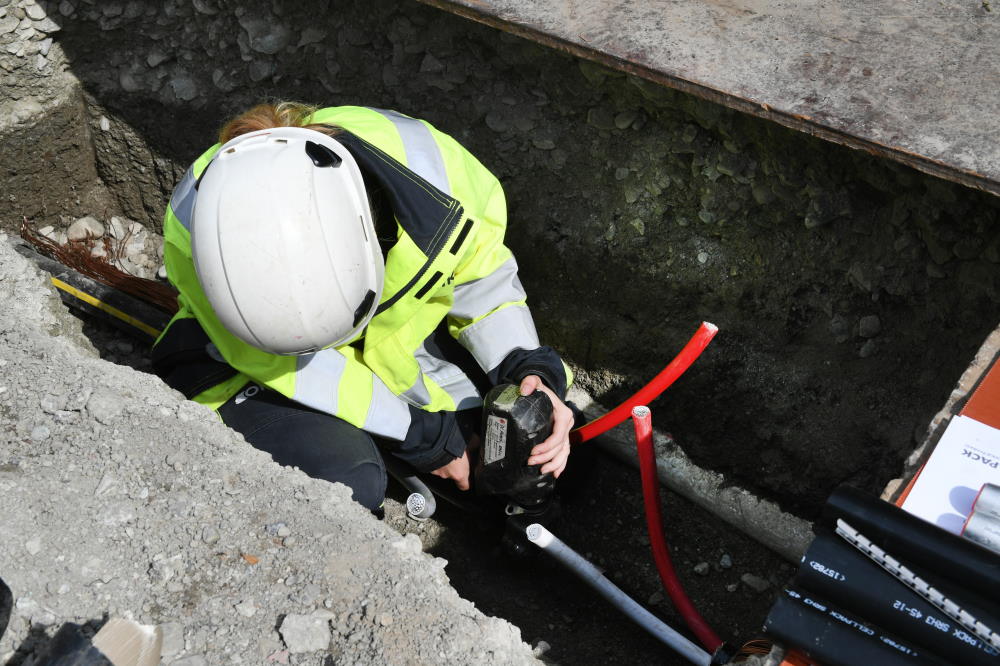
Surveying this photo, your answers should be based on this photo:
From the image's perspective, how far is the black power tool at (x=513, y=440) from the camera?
2666 mm

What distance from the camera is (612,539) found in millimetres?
3232

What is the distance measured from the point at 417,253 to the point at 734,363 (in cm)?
129

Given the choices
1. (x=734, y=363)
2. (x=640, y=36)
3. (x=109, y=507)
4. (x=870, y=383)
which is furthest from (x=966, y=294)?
(x=109, y=507)

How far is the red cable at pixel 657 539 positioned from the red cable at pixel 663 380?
0.08 m

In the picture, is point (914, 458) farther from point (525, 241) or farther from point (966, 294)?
point (525, 241)

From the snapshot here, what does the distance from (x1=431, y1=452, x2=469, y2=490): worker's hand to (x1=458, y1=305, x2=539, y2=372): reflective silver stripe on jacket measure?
339 mm

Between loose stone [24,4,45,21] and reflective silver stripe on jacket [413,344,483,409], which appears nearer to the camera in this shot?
reflective silver stripe on jacket [413,344,483,409]

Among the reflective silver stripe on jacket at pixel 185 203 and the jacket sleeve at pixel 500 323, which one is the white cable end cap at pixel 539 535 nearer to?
the jacket sleeve at pixel 500 323

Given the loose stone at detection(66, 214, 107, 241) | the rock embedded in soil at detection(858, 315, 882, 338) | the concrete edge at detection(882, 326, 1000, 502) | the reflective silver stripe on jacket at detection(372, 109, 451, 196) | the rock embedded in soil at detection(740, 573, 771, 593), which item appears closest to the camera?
the concrete edge at detection(882, 326, 1000, 502)

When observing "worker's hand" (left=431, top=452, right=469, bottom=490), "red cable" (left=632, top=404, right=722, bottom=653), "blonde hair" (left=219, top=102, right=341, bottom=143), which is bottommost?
"worker's hand" (left=431, top=452, right=469, bottom=490)

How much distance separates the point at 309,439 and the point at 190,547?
634 mm

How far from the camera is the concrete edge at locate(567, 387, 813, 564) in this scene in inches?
117

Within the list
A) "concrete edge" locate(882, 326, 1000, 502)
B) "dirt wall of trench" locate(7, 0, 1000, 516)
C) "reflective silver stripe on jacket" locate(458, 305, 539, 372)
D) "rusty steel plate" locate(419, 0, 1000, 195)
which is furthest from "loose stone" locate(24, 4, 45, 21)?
"concrete edge" locate(882, 326, 1000, 502)

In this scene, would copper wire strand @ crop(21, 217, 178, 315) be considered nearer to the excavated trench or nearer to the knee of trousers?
the excavated trench
